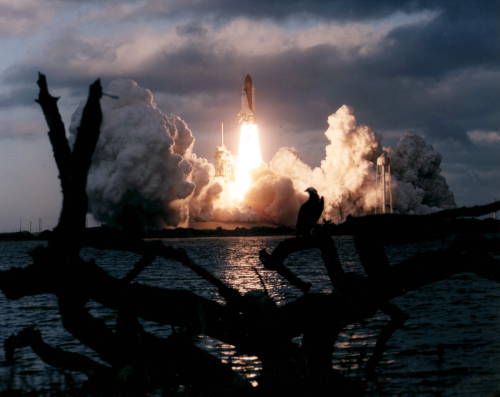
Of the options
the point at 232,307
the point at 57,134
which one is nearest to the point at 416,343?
the point at 232,307

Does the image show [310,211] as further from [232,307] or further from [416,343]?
[416,343]

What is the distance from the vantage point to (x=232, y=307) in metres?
7.96

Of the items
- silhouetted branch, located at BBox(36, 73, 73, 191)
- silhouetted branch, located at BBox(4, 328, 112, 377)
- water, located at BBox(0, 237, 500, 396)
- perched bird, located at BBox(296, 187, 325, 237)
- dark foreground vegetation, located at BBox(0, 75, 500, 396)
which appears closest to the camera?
silhouetted branch, located at BBox(36, 73, 73, 191)

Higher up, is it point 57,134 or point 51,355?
point 57,134

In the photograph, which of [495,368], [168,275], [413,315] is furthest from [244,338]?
[168,275]

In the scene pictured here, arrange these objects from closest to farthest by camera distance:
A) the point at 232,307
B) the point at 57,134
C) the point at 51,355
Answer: the point at 57,134 < the point at 232,307 < the point at 51,355

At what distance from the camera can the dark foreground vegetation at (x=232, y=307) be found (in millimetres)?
7434

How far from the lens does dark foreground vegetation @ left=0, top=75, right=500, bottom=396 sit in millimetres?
7434

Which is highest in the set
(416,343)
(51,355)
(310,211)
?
(310,211)

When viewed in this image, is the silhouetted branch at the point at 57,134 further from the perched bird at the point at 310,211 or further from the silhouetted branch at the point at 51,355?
the perched bird at the point at 310,211

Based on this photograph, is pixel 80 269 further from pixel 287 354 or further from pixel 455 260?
pixel 455 260

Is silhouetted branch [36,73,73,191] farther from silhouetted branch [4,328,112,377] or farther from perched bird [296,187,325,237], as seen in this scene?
perched bird [296,187,325,237]

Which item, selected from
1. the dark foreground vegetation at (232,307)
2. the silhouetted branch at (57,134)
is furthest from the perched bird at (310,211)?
the silhouetted branch at (57,134)

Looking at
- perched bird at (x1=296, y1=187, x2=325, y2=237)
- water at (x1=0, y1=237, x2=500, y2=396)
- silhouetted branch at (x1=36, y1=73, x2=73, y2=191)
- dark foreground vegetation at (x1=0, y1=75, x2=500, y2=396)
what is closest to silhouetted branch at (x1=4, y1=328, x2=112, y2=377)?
dark foreground vegetation at (x1=0, y1=75, x2=500, y2=396)
